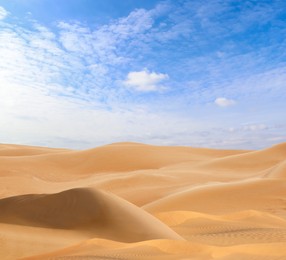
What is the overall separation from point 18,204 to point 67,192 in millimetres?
892

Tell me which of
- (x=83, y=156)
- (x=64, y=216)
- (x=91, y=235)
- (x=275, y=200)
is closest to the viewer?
(x=91, y=235)

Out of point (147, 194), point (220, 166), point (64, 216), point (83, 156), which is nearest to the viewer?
point (64, 216)

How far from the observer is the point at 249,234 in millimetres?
6625

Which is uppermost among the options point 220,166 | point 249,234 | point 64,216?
point 220,166

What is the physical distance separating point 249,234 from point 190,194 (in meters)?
4.89

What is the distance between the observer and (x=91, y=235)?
5.64 m

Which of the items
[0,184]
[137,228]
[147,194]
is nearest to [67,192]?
[137,228]

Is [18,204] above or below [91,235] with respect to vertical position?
above

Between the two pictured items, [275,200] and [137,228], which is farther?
[275,200]

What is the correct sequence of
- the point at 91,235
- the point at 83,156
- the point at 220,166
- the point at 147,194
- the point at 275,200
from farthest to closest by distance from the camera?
the point at 83,156 → the point at 220,166 → the point at 147,194 → the point at 275,200 → the point at 91,235

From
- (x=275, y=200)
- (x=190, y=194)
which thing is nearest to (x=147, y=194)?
(x=190, y=194)

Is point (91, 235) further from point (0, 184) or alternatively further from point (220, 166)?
point (220, 166)

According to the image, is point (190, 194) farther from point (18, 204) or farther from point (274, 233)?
point (18, 204)

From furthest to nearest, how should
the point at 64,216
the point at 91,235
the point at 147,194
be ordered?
the point at 147,194, the point at 64,216, the point at 91,235
